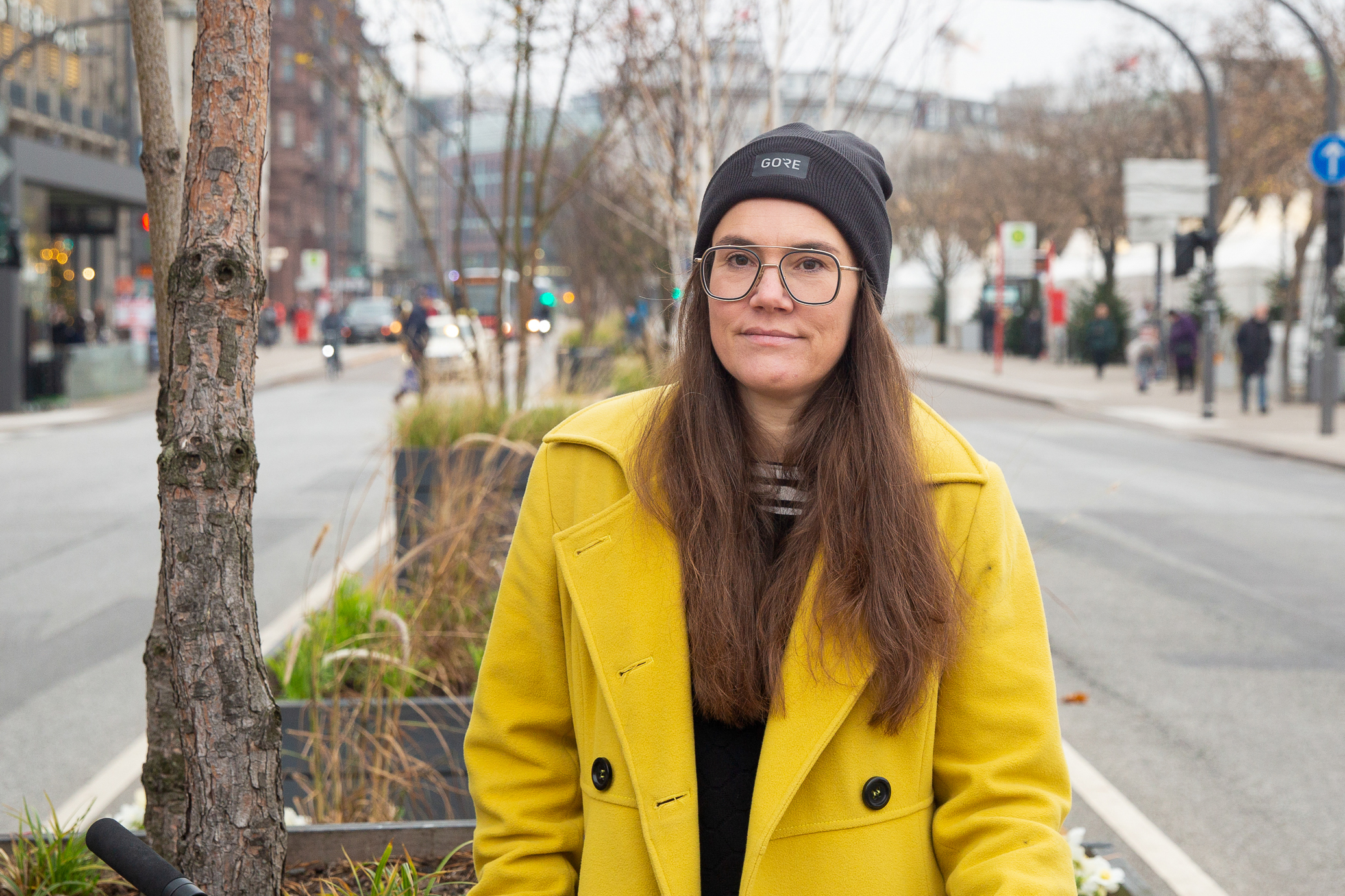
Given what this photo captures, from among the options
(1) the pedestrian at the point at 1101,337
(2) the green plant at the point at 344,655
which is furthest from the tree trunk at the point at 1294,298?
(2) the green plant at the point at 344,655

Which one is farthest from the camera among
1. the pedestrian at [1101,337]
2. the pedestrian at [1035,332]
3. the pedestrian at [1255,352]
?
the pedestrian at [1035,332]

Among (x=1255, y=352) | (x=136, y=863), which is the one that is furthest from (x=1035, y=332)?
(x=136, y=863)

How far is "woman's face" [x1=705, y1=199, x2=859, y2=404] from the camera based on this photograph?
1.95 meters

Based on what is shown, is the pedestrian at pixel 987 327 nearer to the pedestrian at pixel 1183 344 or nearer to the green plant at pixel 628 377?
the pedestrian at pixel 1183 344

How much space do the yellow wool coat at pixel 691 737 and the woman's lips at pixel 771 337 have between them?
9.5 inches

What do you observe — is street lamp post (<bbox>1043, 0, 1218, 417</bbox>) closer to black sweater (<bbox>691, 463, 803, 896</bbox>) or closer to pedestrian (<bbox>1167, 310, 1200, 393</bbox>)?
pedestrian (<bbox>1167, 310, 1200, 393</bbox>)

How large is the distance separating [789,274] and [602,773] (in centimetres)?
76

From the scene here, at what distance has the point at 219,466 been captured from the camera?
2.33 meters

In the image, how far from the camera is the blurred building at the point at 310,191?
72.3 metres

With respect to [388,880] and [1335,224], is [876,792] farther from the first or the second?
[1335,224]

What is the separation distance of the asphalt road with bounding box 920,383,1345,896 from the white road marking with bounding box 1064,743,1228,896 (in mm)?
50

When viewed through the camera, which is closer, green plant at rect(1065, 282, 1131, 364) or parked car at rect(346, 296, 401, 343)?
green plant at rect(1065, 282, 1131, 364)

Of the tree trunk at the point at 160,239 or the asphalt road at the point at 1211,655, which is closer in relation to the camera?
the tree trunk at the point at 160,239

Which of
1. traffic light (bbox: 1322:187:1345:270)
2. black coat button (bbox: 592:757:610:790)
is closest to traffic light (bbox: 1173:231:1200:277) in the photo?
traffic light (bbox: 1322:187:1345:270)
